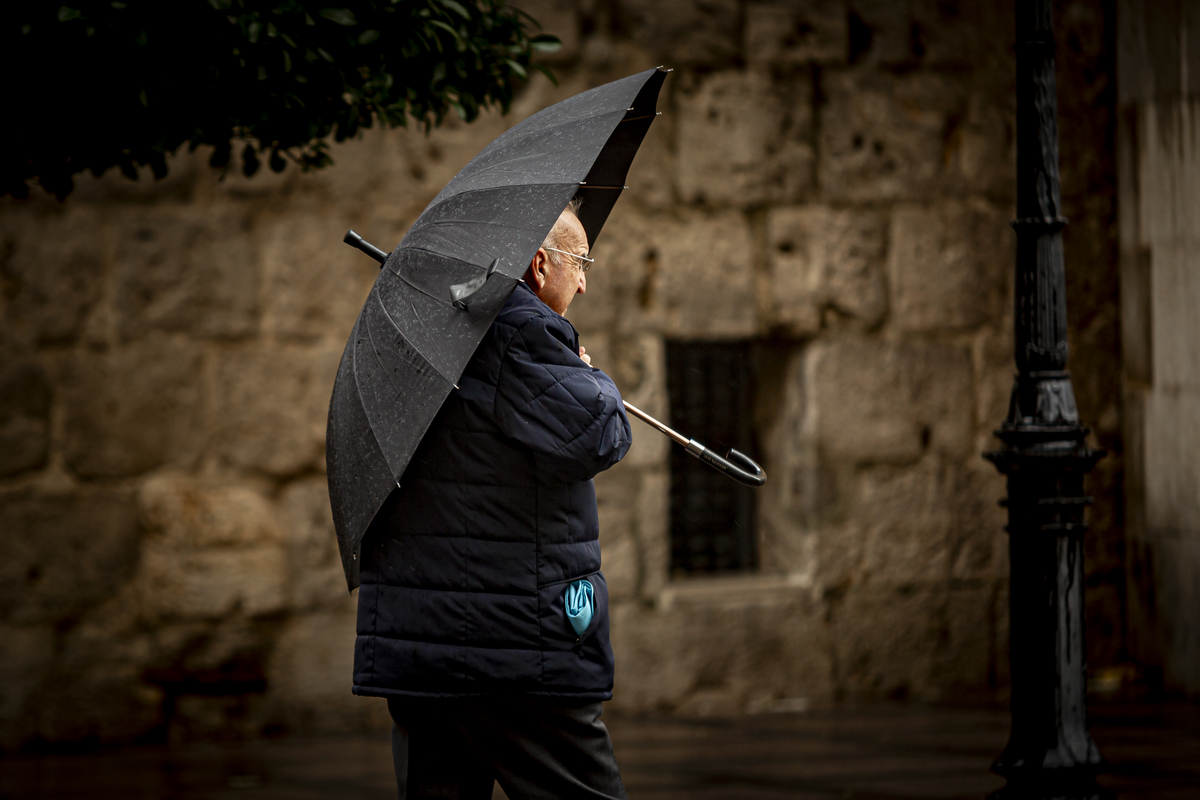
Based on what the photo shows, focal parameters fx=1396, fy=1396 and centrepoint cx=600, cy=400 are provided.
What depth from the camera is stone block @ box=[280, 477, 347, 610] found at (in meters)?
5.99

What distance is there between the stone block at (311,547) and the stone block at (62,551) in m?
0.64

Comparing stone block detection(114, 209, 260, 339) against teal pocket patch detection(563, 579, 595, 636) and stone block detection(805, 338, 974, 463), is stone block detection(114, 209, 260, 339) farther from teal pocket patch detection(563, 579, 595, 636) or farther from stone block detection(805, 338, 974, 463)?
teal pocket patch detection(563, 579, 595, 636)

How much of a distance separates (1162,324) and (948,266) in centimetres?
104

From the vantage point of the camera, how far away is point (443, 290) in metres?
2.83

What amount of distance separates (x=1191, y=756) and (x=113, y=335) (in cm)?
461

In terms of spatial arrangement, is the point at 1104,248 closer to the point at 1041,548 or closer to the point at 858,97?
the point at 858,97

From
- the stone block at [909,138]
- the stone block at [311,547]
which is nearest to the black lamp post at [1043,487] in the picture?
the stone block at [909,138]

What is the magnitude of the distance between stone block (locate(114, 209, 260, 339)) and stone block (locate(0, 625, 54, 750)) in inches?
51.2

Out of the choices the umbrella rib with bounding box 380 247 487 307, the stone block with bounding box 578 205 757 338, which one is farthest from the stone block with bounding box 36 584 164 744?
the umbrella rib with bounding box 380 247 487 307

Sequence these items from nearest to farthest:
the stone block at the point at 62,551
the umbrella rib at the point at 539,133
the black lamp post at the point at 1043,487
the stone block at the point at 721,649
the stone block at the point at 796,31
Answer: the umbrella rib at the point at 539,133 < the black lamp post at the point at 1043,487 < the stone block at the point at 62,551 < the stone block at the point at 721,649 < the stone block at the point at 796,31

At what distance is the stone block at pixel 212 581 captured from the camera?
586 centimetres

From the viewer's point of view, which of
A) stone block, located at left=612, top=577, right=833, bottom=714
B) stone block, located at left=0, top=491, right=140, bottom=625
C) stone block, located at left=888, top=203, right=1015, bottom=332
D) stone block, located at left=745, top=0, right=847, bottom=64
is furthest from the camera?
stone block, located at left=888, top=203, right=1015, bottom=332

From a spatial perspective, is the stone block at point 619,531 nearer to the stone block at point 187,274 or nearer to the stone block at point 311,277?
the stone block at point 311,277

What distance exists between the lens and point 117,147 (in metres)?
3.43
